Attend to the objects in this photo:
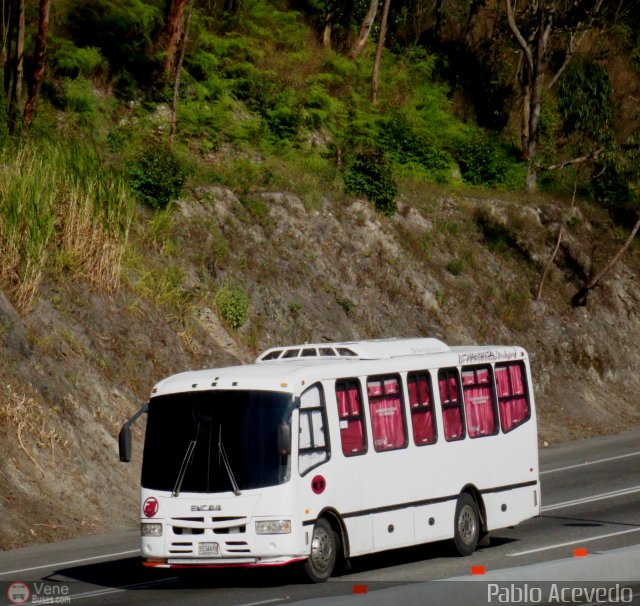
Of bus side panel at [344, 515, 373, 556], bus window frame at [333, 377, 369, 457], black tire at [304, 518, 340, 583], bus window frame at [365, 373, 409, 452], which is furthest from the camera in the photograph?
bus window frame at [365, 373, 409, 452]

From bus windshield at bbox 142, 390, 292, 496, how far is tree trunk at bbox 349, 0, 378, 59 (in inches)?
1284

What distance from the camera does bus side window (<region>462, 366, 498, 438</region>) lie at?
1661 cm

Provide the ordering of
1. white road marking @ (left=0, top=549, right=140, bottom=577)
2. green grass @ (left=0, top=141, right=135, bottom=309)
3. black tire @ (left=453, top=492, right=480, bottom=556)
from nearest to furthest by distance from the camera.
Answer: white road marking @ (left=0, top=549, right=140, bottom=577) < black tire @ (left=453, top=492, right=480, bottom=556) < green grass @ (left=0, top=141, right=135, bottom=309)

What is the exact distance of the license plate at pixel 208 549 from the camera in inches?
529

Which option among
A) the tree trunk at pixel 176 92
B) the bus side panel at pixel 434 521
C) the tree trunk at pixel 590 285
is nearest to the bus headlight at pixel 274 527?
the bus side panel at pixel 434 521

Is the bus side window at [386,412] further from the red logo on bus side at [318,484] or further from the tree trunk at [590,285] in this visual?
the tree trunk at [590,285]

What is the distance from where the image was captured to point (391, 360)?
15.4 m

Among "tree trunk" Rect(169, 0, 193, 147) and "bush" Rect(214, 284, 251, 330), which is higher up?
"tree trunk" Rect(169, 0, 193, 147)

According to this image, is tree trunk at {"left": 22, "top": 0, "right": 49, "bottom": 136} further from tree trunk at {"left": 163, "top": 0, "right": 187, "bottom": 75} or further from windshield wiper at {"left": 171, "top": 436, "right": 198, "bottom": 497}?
windshield wiper at {"left": 171, "top": 436, "right": 198, "bottom": 497}

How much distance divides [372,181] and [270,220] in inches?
190

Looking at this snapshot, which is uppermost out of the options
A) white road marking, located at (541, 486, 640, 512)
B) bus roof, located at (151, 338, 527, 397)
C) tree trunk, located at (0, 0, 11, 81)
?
tree trunk, located at (0, 0, 11, 81)

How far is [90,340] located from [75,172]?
3.96m

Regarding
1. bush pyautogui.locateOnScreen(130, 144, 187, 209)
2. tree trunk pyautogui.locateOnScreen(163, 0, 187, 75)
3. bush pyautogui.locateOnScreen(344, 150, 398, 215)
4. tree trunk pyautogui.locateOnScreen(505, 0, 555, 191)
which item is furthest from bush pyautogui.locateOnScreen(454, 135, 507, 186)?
bush pyautogui.locateOnScreen(130, 144, 187, 209)

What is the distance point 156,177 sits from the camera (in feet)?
97.0
